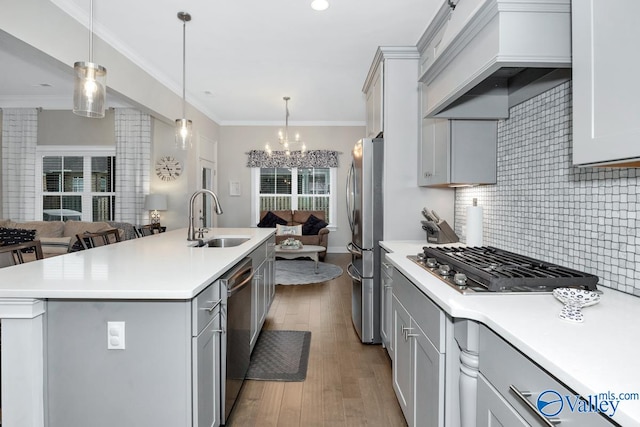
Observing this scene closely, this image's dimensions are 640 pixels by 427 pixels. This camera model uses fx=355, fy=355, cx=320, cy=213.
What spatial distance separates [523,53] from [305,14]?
2292mm

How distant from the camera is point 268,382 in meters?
2.39

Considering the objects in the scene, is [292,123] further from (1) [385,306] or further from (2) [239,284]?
(2) [239,284]

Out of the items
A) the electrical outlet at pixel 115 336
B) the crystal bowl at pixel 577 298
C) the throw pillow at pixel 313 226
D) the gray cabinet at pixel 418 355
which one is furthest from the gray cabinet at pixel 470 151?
the throw pillow at pixel 313 226

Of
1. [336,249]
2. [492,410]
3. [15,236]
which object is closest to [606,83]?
[492,410]

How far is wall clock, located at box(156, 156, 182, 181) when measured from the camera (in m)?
6.17

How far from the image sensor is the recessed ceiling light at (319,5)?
288cm

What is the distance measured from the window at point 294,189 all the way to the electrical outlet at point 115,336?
6.77 m

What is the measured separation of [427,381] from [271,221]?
20.8 feet

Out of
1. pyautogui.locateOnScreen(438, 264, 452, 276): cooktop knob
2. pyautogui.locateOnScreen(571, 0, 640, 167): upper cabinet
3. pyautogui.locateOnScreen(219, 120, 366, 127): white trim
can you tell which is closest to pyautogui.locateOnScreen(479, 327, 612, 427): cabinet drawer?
pyautogui.locateOnScreen(438, 264, 452, 276): cooktop knob

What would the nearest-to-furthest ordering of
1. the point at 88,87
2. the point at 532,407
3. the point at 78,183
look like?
the point at 532,407 < the point at 88,87 < the point at 78,183

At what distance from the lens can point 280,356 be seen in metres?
2.77

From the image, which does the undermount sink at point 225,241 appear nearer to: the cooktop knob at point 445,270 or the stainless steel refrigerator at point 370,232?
the stainless steel refrigerator at point 370,232

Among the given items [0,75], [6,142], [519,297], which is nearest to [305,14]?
[519,297]

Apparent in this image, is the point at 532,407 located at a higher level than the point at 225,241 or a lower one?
lower
